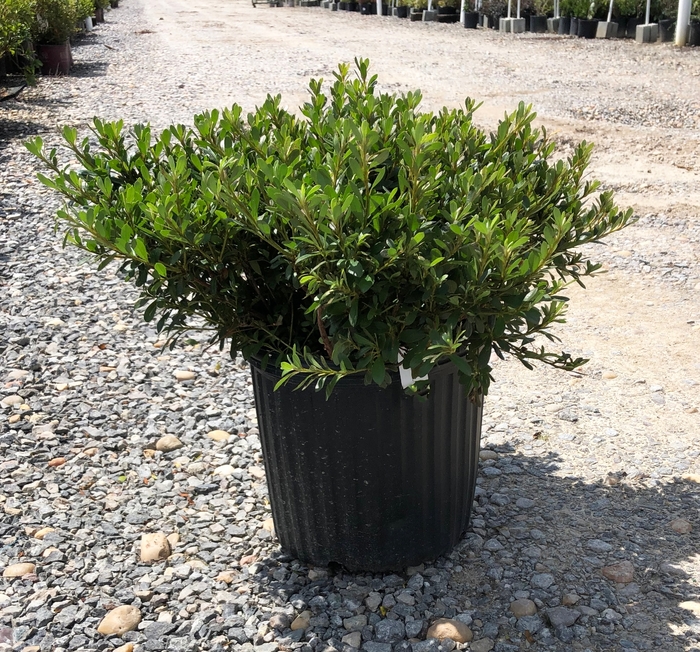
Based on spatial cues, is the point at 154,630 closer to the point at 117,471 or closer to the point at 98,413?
the point at 117,471

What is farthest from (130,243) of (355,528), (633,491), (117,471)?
(633,491)

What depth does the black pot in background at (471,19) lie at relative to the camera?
1975cm

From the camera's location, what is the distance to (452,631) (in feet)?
6.66

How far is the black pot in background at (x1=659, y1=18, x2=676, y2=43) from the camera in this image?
1470 cm

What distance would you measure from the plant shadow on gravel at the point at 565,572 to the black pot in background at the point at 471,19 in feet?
62.3

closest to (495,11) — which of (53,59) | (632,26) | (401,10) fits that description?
(632,26)

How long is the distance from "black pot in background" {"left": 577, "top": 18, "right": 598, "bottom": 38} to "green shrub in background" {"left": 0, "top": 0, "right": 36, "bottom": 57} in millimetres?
10614

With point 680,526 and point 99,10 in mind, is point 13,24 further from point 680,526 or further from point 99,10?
point 99,10

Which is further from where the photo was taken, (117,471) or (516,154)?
(117,471)

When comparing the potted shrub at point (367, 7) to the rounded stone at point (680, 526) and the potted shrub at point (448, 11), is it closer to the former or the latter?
the potted shrub at point (448, 11)

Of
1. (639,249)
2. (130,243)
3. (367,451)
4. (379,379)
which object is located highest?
(130,243)

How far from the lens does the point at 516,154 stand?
2.08m

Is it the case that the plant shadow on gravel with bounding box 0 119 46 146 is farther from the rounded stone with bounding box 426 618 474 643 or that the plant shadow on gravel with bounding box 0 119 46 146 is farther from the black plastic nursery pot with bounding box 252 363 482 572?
the rounded stone with bounding box 426 618 474 643

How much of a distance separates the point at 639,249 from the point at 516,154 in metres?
3.02
